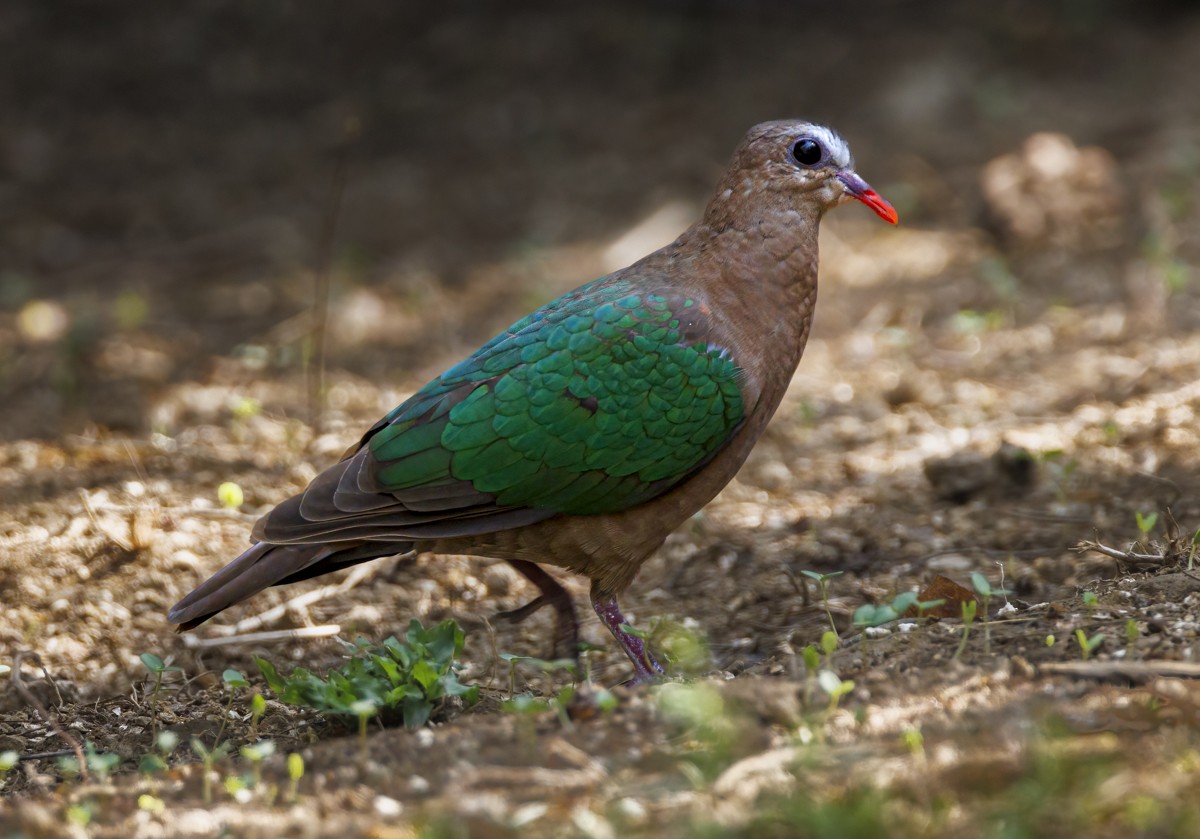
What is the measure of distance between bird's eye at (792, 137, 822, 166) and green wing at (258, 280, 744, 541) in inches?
27.1

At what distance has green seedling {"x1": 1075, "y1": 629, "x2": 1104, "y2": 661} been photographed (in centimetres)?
298

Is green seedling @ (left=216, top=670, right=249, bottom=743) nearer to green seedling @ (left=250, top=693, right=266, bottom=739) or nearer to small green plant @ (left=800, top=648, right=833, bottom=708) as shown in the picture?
green seedling @ (left=250, top=693, right=266, bottom=739)

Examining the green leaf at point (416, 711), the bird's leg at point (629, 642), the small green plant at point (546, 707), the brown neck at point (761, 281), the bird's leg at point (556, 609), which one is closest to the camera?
the small green plant at point (546, 707)

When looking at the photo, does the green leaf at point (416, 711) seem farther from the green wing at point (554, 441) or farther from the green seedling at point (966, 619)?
the green seedling at point (966, 619)

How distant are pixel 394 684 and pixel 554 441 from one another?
806mm

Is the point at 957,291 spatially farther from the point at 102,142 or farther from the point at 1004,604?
the point at 102,142

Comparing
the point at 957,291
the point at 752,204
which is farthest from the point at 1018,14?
the point at 752,204

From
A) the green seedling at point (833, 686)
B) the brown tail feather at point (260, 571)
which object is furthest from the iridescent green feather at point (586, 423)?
the green seedling at point (833, 686)

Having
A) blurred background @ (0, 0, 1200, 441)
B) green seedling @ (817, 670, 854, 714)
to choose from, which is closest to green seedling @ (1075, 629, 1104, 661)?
green seedling @ (817, 670, 854, 714)

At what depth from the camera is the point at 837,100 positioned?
32.3 ft

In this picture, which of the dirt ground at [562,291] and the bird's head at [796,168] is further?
the bird's head at [796,168]

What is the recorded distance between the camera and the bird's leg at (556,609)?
4.06 m

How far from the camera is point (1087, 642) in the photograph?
3006 millimetres

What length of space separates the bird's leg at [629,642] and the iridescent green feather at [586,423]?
313 mm
